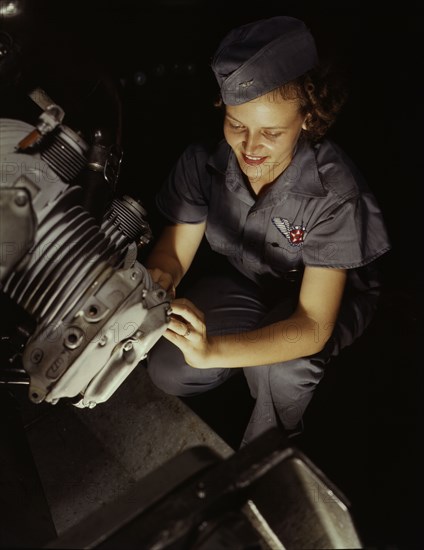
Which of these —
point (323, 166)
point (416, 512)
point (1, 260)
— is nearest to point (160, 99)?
point (323, 166)

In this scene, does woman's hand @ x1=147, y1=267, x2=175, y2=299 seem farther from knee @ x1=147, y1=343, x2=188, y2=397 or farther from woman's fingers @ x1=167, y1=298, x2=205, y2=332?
knee @ x1=147, y1=343, x2=188, y2=397

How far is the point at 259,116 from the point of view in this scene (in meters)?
1.24

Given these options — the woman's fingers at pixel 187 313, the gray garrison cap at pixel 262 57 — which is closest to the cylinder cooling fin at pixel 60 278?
the woman's fingers at pixel 187 313

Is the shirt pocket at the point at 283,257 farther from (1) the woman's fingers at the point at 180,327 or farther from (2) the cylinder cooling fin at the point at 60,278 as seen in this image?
(2) the cylinder cooling fin at the point at 60,278

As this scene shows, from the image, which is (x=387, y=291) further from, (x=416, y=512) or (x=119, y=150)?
(x=119, y=150)

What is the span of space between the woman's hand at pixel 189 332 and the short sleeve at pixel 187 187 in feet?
1.37

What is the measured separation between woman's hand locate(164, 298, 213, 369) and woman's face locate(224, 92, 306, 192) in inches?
14.9

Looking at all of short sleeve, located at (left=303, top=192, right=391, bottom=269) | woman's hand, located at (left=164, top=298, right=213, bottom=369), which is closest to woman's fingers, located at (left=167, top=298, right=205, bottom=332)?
woman's hand, located at (left=164, top=298, right=213, bottom=369)

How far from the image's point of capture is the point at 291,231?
1.50m

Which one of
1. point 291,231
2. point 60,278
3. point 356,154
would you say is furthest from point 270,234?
point 60,278

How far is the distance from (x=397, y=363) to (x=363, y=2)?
1226 mm

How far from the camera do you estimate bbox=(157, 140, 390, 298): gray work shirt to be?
140 centimetres

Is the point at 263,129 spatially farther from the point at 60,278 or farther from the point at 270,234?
the point at 60,278

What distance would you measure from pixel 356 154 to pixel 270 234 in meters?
0.63
